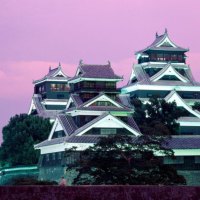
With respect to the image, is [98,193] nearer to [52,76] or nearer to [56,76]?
[52,76]

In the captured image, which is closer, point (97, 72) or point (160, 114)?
point (97, 72)

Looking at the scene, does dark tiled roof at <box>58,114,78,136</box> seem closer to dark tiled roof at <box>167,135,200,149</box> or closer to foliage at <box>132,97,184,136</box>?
foliage at <box>132,97,184,136</box>

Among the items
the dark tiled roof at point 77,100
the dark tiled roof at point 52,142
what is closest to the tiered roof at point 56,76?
the dark tiled roof at point 77,100

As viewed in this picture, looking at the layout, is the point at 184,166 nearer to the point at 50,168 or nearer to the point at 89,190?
the point at 50,168

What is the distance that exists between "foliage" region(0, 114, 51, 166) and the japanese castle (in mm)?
2876

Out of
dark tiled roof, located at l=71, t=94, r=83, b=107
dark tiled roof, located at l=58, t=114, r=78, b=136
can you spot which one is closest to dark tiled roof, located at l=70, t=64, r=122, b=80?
dark tiled roof, located at l=71, t=94, r=83, b=107

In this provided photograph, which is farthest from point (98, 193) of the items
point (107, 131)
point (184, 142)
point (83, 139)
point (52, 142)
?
point (52, 142)

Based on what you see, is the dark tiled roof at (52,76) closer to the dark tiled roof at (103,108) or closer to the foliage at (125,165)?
the dark tiled roof at (103,108)

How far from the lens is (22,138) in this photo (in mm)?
65250

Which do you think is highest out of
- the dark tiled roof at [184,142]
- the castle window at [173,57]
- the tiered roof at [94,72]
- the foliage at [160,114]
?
the castle window at [173,57]

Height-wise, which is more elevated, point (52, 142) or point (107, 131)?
point (107, 131)

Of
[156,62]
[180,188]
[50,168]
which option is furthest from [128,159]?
[156,62]

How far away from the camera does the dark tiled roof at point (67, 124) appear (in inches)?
2222

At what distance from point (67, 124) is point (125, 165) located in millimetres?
15881
